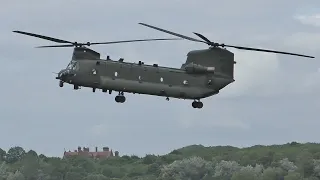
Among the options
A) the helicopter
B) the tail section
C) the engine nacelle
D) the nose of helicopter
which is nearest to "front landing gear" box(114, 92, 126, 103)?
the helicopter

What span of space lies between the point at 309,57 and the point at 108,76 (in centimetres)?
2121

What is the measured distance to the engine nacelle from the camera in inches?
5482

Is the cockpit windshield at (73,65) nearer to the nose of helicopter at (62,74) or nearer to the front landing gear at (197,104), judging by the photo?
the nose of helicopter at (62,74)

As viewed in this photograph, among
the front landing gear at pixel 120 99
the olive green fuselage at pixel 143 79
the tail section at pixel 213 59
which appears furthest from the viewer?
the tail section at pixel 213 59

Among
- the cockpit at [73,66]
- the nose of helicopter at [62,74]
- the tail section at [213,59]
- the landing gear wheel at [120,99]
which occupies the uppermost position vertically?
the tail section at [213,59]

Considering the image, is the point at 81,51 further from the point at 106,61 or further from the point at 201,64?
the point at 201,64

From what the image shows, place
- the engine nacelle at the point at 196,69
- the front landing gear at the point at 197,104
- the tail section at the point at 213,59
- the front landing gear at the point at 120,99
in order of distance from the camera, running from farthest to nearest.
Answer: the tail section at the point at 213,59, the engine nacelle at the point at 196,69, the front landing gear at the point at 197,104, the front landing gear at the point at 120,99

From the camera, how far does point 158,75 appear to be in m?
137

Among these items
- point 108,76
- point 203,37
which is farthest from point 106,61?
point 203,37

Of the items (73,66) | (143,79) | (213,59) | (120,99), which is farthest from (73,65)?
(213,59)

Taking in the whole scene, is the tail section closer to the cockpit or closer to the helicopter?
the helicopter

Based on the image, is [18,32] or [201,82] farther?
[201,82]

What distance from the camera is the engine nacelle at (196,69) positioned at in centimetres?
13925

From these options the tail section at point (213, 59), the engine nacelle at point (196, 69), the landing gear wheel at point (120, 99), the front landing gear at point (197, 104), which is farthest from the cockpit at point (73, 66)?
the front landing gear at point (197, 104)
